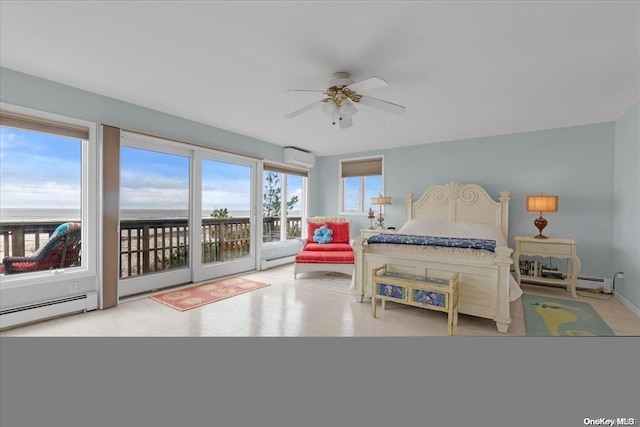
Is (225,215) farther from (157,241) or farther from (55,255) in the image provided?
(55,255)

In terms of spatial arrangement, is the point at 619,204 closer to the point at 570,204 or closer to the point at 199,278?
the point at 570,204

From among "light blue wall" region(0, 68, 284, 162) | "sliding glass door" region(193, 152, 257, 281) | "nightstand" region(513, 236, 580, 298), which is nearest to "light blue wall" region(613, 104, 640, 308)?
"nightstand" region(513, 236, 580, 298)

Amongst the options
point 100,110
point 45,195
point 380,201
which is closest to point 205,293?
point 45,195

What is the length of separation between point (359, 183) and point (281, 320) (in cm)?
337

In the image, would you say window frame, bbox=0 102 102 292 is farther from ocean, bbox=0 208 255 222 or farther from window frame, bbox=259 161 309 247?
window frame, bbox=259 161 309 247

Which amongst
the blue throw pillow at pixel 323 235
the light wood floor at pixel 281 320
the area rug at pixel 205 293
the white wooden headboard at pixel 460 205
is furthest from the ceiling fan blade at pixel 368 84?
the white wooden headboard at pixel 460 205

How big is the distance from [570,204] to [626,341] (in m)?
3.89

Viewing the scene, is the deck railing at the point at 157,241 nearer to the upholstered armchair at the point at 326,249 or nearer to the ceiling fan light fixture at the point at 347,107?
the upholstered armchair at the point at 326,249

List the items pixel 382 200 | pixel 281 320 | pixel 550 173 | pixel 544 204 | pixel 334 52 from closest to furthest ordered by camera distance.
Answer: pixel 334 52 → pixel 281 320 → pixel 544 204 → pixel 550 173 → pixel 382 200

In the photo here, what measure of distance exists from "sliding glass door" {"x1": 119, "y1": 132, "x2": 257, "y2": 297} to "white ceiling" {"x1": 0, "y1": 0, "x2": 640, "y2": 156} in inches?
25.6

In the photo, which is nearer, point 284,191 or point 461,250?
point 461,250

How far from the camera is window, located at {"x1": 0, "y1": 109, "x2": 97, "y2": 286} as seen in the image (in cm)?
232

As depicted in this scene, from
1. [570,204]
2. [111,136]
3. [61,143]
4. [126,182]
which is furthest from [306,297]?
[570,204]

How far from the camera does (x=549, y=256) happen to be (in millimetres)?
3441
